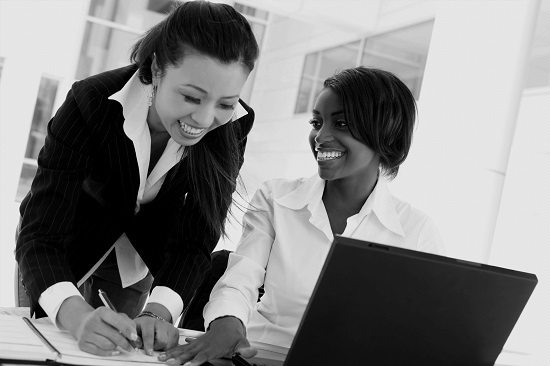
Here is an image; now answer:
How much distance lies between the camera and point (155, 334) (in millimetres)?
1311

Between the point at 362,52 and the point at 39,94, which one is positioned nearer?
the point at 39,94

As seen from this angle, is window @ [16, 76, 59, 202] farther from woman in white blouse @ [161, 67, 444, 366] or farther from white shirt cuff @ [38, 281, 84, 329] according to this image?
white shirt cuff @ [38, 281, 84, 329]

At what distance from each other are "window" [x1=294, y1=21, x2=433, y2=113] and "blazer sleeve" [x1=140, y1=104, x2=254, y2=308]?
395cm

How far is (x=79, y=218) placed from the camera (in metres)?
1.76

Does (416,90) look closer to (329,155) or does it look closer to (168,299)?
(329,155)

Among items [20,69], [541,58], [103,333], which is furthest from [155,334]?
[541,58]

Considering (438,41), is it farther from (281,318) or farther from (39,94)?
(281,318)

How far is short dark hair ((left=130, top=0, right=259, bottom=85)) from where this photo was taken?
1490 mm

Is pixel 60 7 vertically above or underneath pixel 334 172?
above

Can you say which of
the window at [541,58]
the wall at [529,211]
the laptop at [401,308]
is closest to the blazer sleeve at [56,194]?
the laptop at [401,308]

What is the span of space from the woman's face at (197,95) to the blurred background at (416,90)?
2.52 meters

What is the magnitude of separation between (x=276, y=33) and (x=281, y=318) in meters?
4.03

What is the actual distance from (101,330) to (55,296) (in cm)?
19

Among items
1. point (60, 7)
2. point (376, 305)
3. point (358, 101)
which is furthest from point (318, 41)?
point (376, 305)
